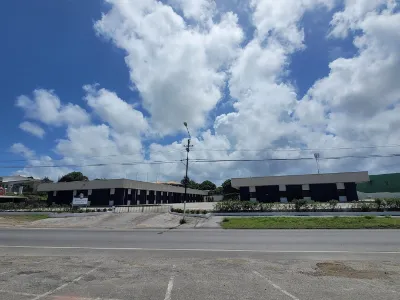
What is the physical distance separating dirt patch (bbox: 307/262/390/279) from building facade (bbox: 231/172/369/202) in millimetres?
36625

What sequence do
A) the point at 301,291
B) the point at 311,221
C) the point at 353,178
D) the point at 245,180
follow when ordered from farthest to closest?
1. the point at 245,180
2. the point at 353,178
3. the point at 311,221
4. the point at 301,291

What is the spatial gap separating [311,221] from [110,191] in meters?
32.4

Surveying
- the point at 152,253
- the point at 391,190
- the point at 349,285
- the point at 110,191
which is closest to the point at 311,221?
the point at 152,253

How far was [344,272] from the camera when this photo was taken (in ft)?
27.0

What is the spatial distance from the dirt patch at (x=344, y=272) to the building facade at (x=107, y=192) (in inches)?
1545

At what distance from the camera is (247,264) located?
31.2 ft

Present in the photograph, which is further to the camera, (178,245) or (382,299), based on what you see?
(178,245)

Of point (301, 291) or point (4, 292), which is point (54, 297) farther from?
point (301, 291)

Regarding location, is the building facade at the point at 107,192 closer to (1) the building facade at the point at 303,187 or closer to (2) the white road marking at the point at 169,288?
Result: (1) the building facade at the point at 303,187

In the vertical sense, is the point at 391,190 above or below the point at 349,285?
above

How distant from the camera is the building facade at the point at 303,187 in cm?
4278

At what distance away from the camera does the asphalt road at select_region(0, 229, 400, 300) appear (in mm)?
6367

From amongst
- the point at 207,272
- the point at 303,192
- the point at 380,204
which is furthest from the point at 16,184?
the point at 207,272

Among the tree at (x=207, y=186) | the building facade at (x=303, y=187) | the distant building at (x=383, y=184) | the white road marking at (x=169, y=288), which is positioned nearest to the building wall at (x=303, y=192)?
the building facade at (x=303, y=187)
